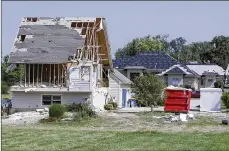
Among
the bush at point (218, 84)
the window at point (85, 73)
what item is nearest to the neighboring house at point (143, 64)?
the bush at point (218, 84)

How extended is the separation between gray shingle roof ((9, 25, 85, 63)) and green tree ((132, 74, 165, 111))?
5.67 m

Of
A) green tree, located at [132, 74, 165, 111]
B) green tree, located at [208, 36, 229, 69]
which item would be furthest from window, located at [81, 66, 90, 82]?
green tree, located at [208, 36, 229, 69]

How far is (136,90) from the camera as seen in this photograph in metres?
35.1

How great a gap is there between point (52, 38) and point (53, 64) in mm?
2393

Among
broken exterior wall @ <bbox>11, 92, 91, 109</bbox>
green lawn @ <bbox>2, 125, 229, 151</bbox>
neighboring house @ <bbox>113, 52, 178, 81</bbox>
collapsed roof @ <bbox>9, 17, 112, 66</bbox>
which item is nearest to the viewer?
green lawn @ <bbox>2, 125, 229, 151</bbox>

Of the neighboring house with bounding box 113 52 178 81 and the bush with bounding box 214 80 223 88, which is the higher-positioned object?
the neighboring house with bounding box 113 52 178 81

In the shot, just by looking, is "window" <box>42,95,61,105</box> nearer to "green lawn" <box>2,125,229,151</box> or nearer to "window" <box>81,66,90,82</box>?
"window" <box>81,66,90,82</box>

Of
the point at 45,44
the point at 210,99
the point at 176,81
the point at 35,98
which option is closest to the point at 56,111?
the point at 35,98

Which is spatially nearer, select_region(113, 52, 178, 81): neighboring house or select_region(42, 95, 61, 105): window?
select_region(42, 95, 61, 105): window

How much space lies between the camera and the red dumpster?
32094 mm

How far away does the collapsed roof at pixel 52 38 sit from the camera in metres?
36.2

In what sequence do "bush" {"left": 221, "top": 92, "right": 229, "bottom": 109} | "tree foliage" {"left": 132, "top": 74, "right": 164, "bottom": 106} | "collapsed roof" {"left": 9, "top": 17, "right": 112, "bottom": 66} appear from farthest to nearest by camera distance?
"bush" {"left": 221, "top": 92, "right": 229, "bottom": 109} → "collapsed roof" {"left": 9, "top": 17, "right": 112, "bottom": 66} → "tree foliage" {"left": 132, "top": 74, "right": 164, "bottom": 106}

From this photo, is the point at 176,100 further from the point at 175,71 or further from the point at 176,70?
the point at 176,70

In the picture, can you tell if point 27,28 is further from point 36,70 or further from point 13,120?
point 13,120
